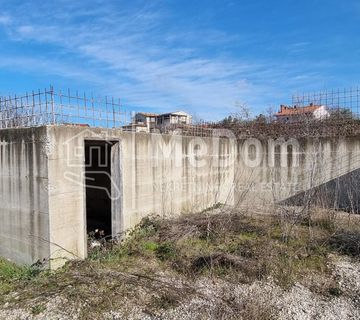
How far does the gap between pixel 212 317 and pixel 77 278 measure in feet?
7.49

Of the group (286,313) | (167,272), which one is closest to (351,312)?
(286,313)

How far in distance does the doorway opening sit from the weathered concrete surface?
2.35m

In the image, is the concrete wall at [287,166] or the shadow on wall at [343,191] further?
the concrete wall at [287,166]

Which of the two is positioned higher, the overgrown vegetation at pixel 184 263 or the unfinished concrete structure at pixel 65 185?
the unfinished concrete structure at pixel 65 185

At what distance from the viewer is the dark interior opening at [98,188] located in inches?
330

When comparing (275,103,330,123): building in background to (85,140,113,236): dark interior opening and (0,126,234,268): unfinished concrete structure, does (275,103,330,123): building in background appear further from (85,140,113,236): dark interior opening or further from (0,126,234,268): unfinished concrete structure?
(85,140,113,236): dark interior opening

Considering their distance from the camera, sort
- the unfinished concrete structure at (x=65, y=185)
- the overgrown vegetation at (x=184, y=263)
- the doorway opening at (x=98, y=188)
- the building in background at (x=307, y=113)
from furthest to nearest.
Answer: the building in background at (x=307, y=113) < the doorway opening at (x=98, y=188) < the unfinished concrete structure at (x=65, y=185) < the overgrown vegetation at (x=184, y=263)

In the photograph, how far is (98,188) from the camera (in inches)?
359

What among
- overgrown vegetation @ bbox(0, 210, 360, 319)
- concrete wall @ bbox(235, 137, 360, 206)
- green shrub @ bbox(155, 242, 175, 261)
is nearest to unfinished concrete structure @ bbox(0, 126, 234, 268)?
overgrown vegetation @ bbox(0, 210, 360, 319)

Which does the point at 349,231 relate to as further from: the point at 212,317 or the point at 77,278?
the point at 77,278

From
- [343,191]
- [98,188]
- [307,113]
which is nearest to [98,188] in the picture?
[98,188]

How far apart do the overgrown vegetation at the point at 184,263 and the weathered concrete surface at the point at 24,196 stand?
0.39 metres

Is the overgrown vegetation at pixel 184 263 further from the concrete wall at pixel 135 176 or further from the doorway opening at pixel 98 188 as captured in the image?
the doorway opening at pixel 98 188

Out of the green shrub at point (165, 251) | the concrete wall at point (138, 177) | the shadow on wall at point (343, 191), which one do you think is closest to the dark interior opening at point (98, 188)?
the concrete wall at point (138, 177)
